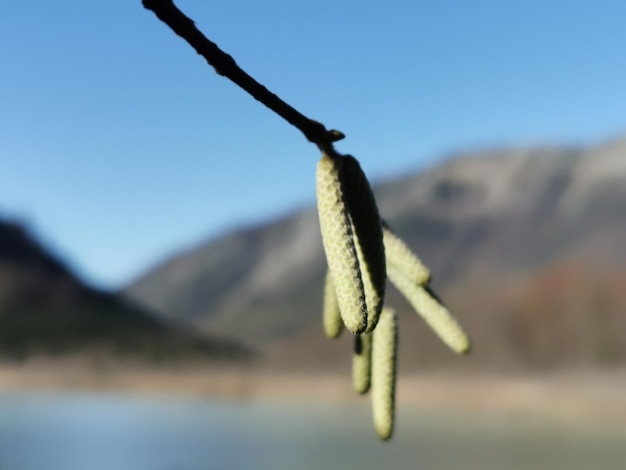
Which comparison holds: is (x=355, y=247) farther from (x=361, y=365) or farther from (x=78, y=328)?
(x=78, y=328)

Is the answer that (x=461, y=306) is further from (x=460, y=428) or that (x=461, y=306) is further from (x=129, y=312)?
(x=129, y=312)

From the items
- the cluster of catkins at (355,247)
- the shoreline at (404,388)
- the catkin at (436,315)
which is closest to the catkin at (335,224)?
the cluster of catkins at (355,247)

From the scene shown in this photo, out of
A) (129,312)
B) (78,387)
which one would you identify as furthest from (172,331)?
(78,387)

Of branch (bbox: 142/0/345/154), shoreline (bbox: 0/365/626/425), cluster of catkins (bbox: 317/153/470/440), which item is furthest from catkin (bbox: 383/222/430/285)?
shoreline (bbox: 0/365/626/425)

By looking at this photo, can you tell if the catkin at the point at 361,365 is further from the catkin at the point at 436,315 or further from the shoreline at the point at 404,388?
A: the shoreline at the point at 404,388

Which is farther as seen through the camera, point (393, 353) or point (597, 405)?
point (597, 405)

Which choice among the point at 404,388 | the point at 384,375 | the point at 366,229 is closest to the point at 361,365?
the point at 384,375
